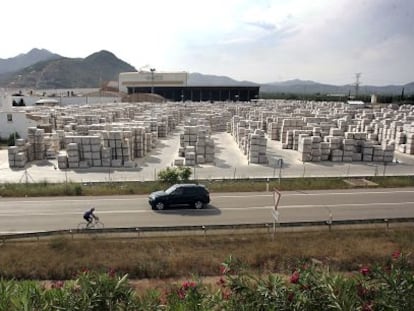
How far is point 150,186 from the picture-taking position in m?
23.1

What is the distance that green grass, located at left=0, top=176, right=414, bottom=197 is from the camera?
22.0 meters

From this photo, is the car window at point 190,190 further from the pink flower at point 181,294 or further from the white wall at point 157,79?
the white wall at point 157,79

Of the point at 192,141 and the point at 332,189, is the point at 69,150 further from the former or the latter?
the point at 332,189

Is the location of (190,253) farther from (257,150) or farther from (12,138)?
(12,138)

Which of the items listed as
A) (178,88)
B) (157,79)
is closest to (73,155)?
(178,88)

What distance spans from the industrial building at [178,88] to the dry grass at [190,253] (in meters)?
105

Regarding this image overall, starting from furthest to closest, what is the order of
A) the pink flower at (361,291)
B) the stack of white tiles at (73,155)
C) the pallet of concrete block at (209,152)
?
the pallet of concrete block at (209,152), the stack of white tiles at (73,155), the pink flower at (361,291)

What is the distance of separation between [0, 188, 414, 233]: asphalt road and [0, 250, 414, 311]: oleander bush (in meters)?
9.36

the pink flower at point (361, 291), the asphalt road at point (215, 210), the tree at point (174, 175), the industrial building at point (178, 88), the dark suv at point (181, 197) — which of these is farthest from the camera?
the industrial building at point (178, 88)

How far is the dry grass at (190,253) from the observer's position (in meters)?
12.8

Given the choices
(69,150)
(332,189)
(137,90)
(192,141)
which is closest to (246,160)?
(192,141)

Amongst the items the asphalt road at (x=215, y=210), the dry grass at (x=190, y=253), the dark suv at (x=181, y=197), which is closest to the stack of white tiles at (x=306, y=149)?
the asphalt road at (x=215, y=210)

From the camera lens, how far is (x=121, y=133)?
30656mm

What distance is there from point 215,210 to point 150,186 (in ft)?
18.8
